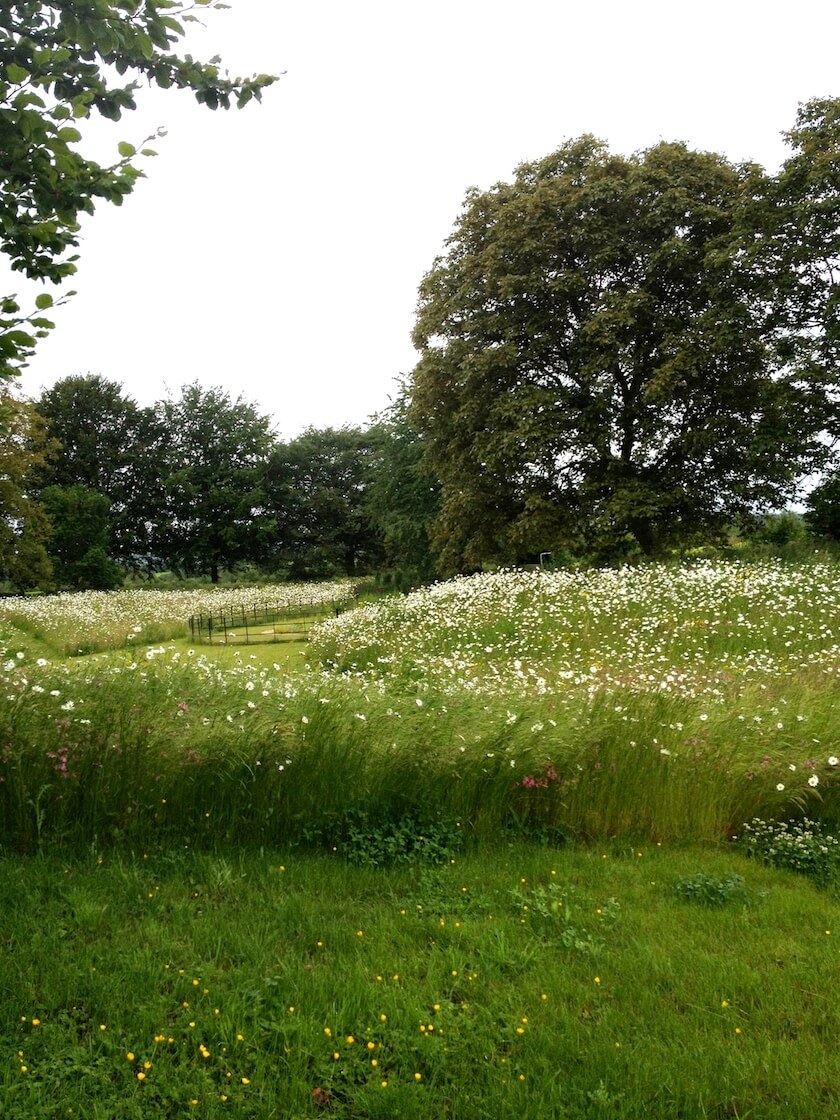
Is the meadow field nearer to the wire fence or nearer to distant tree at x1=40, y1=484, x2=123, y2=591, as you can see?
the wire fence

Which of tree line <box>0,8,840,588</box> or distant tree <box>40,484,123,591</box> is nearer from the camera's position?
tree line <box>0,8,840,588</box>

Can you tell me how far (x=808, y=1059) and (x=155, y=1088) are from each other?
241 centimetres

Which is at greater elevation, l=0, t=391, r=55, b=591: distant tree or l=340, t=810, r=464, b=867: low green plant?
l=0, t=391, r=55, b=591: distant tree

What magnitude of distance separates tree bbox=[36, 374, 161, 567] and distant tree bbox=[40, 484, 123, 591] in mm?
4304

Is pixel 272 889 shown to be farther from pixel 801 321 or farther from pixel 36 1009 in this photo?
pixel 801 321

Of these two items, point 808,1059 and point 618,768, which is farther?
point 618,768

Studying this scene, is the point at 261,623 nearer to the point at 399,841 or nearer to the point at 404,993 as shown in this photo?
the point at 399,841

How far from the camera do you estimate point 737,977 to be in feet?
10.2

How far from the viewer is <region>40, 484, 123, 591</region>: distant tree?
37500 millimetres

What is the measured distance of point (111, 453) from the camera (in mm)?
44625

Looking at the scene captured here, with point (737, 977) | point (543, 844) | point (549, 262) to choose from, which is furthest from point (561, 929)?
point (549, 262)

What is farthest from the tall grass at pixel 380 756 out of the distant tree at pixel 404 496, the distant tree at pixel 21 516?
the distant tree at pixel 21 516

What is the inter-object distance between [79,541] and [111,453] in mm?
8365

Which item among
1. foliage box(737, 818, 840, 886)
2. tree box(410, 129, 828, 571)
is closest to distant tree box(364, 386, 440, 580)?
tree box(410, 129, 828, 571)
